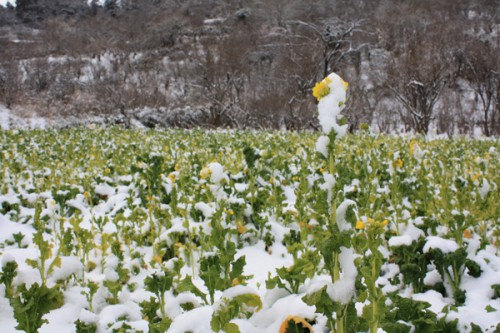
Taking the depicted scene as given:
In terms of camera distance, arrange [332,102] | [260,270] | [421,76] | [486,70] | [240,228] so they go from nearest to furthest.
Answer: [332,102] → [260,270] → [240,228] → [421,76] → [486,70]

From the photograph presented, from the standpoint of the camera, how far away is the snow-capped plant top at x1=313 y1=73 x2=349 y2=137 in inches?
56.7

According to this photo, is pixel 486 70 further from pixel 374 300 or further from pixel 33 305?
pixel 33 305

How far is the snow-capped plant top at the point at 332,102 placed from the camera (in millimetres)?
1440

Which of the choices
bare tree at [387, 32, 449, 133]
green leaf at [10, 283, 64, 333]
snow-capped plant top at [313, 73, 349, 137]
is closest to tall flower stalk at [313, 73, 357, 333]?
snow-capped plant top at [313, 73, 349, 137]

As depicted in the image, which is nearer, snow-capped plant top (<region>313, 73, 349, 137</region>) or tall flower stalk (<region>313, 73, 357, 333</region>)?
tall flower stalk (<region>313, 73, 357, 333</region>)

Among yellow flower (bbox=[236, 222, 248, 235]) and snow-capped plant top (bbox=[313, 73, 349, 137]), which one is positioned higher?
snow-capped plant top (bbox=[313, 73, 349, 137])

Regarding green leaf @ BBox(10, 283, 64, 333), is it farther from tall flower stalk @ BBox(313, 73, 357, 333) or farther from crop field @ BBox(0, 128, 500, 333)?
tall flower stalk @ BBox(313, 73, 357, 333)

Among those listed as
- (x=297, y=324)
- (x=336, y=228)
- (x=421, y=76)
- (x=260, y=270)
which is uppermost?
(x=421, y=76)

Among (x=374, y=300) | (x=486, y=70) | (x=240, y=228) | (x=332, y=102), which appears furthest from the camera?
(x=486, y=70)

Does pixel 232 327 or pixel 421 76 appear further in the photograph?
pixel 421 76

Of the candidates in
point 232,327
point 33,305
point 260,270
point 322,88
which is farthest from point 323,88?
point 260,270

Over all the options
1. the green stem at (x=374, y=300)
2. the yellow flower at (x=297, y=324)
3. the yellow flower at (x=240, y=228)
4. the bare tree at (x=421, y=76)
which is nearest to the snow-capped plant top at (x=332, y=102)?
the green stem at (x=374, y=300)

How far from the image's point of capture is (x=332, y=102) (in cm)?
145

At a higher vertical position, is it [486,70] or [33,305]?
[486,70]
